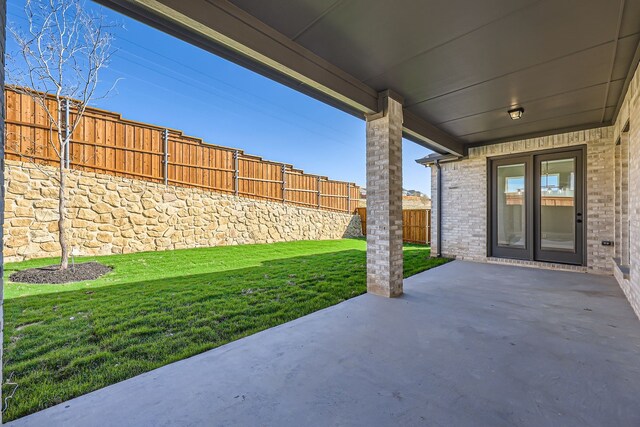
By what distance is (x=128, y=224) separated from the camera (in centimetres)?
792

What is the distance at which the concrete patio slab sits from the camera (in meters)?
A: 1.65

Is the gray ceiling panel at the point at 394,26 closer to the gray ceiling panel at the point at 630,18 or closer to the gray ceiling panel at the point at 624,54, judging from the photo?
the gray ceiling panel at the point at 630,18

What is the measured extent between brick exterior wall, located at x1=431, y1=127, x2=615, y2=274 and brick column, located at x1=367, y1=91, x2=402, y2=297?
3.82 m

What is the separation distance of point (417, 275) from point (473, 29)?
404 centimetres

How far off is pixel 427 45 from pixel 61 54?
22.4 feet

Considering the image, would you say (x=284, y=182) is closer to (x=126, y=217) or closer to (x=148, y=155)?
(x=148, y=155)

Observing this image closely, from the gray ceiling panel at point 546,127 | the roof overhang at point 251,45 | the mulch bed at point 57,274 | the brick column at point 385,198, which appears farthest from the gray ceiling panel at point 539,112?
the mulch bed at point 57,274

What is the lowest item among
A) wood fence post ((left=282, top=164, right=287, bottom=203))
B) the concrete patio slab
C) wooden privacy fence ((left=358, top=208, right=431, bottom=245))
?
the concrete patio slab

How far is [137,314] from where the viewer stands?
3.31 metres

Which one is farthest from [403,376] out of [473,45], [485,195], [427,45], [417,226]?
[417,226]

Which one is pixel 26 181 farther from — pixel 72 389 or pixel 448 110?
pixel 448 110

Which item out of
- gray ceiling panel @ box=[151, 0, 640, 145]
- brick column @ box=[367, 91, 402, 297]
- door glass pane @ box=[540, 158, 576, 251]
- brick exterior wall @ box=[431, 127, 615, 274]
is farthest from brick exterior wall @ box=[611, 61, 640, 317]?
brick column @ box=[367, 91, 402, 297]

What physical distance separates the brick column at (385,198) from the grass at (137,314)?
1.68ft

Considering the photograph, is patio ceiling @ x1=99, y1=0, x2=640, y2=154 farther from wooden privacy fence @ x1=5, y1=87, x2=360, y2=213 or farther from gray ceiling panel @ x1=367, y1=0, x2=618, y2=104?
wooden privacy fence @ x1=5, y1=87, x2=360, y2=213
